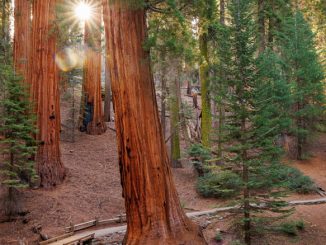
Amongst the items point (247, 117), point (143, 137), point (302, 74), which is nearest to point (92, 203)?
point (247, 117)

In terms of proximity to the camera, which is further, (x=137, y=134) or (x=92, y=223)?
(x=92, y=223)

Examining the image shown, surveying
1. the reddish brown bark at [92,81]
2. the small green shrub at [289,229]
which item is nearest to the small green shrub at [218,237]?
the small green shrub at [289,229]

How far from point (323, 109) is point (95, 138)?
1381 centimetres

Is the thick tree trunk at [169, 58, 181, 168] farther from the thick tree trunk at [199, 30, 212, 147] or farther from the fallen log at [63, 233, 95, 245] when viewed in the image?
the fallen log at [63, 233, 95, 245]

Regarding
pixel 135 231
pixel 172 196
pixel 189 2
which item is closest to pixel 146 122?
pixel 172 196

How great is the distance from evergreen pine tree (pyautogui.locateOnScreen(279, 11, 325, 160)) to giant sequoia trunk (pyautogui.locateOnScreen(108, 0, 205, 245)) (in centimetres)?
1666

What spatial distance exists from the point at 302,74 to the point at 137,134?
704 inches

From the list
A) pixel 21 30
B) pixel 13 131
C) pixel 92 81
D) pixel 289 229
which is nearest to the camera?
pixel 13 131

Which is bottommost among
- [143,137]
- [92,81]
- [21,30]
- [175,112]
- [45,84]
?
[143,137]

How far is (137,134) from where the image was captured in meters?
5.27

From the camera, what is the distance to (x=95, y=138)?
17391 mm

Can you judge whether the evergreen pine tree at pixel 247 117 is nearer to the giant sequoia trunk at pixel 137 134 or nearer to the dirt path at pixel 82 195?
the dirt path at pixel 82 195

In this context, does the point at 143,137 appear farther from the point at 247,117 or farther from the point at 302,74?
the point at 302,74

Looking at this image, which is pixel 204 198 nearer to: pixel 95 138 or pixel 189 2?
pixel 95 138
